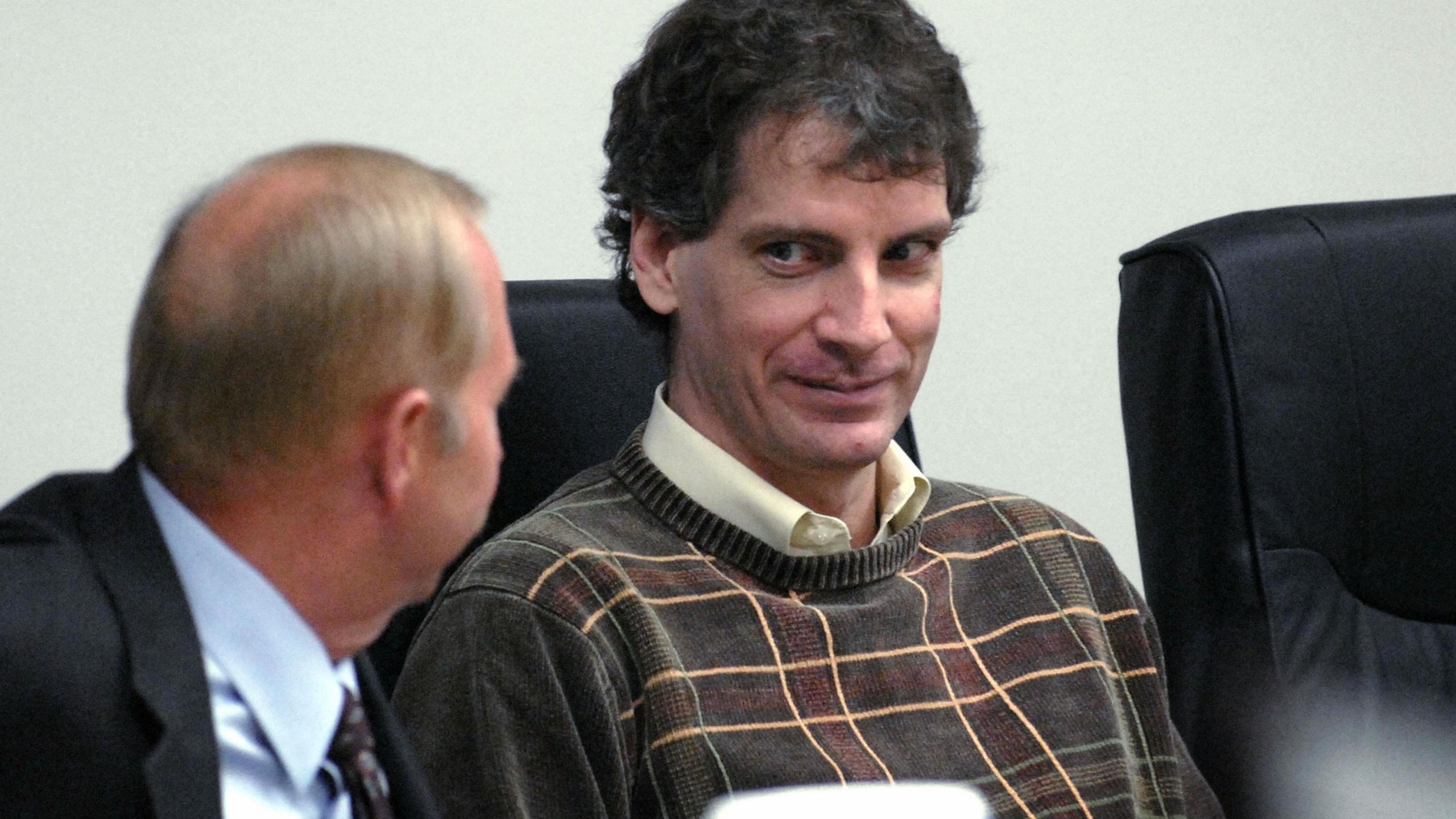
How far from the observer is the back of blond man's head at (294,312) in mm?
737

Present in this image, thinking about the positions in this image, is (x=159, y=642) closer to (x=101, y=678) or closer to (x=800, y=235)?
(x=101, y=678)

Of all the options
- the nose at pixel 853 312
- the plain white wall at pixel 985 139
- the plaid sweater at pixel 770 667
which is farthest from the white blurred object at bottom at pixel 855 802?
the plain white wall at pixel 985 139

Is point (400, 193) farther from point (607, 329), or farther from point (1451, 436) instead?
point (1451, 436)

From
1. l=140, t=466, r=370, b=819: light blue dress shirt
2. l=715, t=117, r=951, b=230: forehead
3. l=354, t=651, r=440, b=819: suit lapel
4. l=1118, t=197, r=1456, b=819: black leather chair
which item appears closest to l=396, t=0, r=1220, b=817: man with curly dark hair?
l=715, t=117, r=951, b=230: forehead

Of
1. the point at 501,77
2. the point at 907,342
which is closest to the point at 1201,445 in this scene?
the point at 907,342

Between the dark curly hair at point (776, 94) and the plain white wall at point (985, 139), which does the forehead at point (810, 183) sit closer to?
the dark curly hair at point (776, 94)

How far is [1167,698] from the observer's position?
1.52 metres

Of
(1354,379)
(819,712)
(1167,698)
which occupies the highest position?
(1354,379)

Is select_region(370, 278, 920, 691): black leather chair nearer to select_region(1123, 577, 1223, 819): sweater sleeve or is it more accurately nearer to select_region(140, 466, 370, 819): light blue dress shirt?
select_region(1123, 577, 1223, 819): sweater sleeve

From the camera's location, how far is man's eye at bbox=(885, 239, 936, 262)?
1385 millimetres

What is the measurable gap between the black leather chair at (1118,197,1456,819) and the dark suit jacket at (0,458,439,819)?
1.07 metres

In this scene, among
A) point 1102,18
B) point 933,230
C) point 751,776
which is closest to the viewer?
point 751,776

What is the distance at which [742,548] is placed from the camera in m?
1.34

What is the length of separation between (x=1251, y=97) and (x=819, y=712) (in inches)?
59.7
